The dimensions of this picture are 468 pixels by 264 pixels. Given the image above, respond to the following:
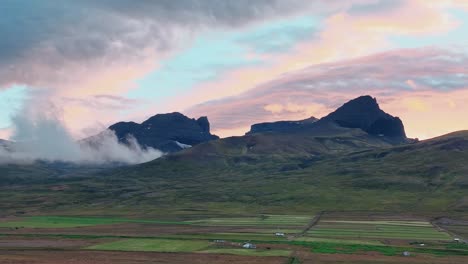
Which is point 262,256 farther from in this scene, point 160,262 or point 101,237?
point 101,237

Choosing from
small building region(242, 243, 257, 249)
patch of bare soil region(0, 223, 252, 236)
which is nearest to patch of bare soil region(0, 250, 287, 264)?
small building region(242, 243, 257, 249)

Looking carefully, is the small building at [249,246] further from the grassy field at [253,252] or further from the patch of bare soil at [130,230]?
the patch of bare soil at [130,230]

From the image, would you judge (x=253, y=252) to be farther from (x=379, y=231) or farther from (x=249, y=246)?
(x=379, y=231)

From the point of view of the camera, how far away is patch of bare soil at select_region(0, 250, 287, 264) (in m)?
100

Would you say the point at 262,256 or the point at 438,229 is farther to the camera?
the point at 438,229

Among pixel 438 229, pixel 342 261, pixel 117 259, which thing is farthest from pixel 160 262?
pixel 438 229

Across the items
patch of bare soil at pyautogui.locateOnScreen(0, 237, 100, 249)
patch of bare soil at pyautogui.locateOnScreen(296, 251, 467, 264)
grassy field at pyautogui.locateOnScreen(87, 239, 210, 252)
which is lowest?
patch of bare soil at pyautogui.locateOnScreen(296, 251, 467, 264)

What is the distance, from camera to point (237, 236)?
14962 cm

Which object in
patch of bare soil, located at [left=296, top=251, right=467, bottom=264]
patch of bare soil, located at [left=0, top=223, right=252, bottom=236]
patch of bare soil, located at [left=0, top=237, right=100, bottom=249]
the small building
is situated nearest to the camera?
patch of bare soil, located at [left=296, top=251, right=467, bottom=264]

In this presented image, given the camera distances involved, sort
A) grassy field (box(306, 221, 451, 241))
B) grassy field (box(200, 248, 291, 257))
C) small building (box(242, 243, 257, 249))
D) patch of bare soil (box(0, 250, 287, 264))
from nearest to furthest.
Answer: patch of bare soil (box(0, 250, 287, 264))
grassy field (box(200, 248, 291, 257))
small building (box(242, 243, 257, 249))
grassy field (box(306, 221, 451, 241))

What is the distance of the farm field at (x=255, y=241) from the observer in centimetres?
11206

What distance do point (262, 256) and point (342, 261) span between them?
1603 cm

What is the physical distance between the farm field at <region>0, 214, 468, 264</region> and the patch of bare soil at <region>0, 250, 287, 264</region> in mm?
584

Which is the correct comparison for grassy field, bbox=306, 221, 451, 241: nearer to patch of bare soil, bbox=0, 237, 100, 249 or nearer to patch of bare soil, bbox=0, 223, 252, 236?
patch of bare soil, bbox=0, 223, 252, 236
